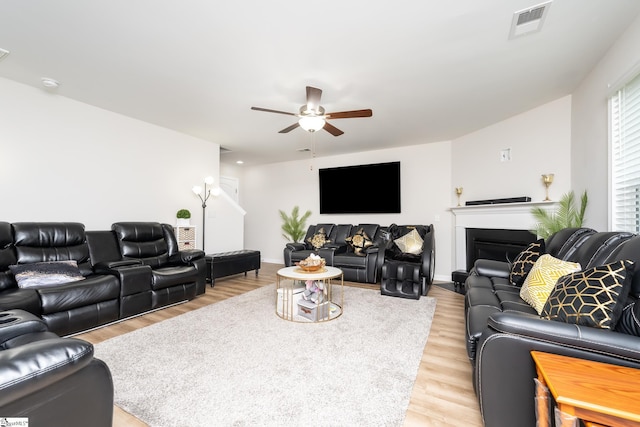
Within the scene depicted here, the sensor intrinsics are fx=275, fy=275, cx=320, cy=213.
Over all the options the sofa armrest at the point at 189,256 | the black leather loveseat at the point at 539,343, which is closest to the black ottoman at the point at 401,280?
the black leather loveseat at the point at 539,343

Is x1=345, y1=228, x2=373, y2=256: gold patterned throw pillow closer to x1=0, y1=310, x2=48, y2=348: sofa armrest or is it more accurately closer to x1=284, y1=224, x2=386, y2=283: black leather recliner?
x1=284, y1=224, x2=386, y2=283: black leather recliner

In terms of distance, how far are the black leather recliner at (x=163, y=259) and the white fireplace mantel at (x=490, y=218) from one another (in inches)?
162

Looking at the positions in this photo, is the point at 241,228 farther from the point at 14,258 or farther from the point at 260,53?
the point at 260,53

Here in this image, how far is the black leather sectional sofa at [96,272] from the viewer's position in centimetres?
243

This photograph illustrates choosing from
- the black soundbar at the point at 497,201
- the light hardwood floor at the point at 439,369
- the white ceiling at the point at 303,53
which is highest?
the white ceiling at the point at 303,53

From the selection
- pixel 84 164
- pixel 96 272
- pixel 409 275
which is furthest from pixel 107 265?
pixel 409 275

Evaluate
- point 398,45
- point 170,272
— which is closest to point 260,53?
point 398,45

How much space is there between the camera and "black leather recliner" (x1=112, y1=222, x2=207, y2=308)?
329 centimetres

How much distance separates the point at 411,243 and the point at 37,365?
4410 millimetres

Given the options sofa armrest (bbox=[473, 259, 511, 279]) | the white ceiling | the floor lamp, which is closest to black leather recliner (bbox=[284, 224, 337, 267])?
the floor lamp

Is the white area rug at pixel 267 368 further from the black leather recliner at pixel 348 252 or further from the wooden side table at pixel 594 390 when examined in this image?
the black leather recliner at pixel 348 252

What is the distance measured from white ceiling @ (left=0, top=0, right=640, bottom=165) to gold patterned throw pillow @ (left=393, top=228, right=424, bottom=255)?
1892 mm

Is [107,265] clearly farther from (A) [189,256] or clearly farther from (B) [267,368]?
(B) [267,368]

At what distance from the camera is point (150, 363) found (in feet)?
6.80
